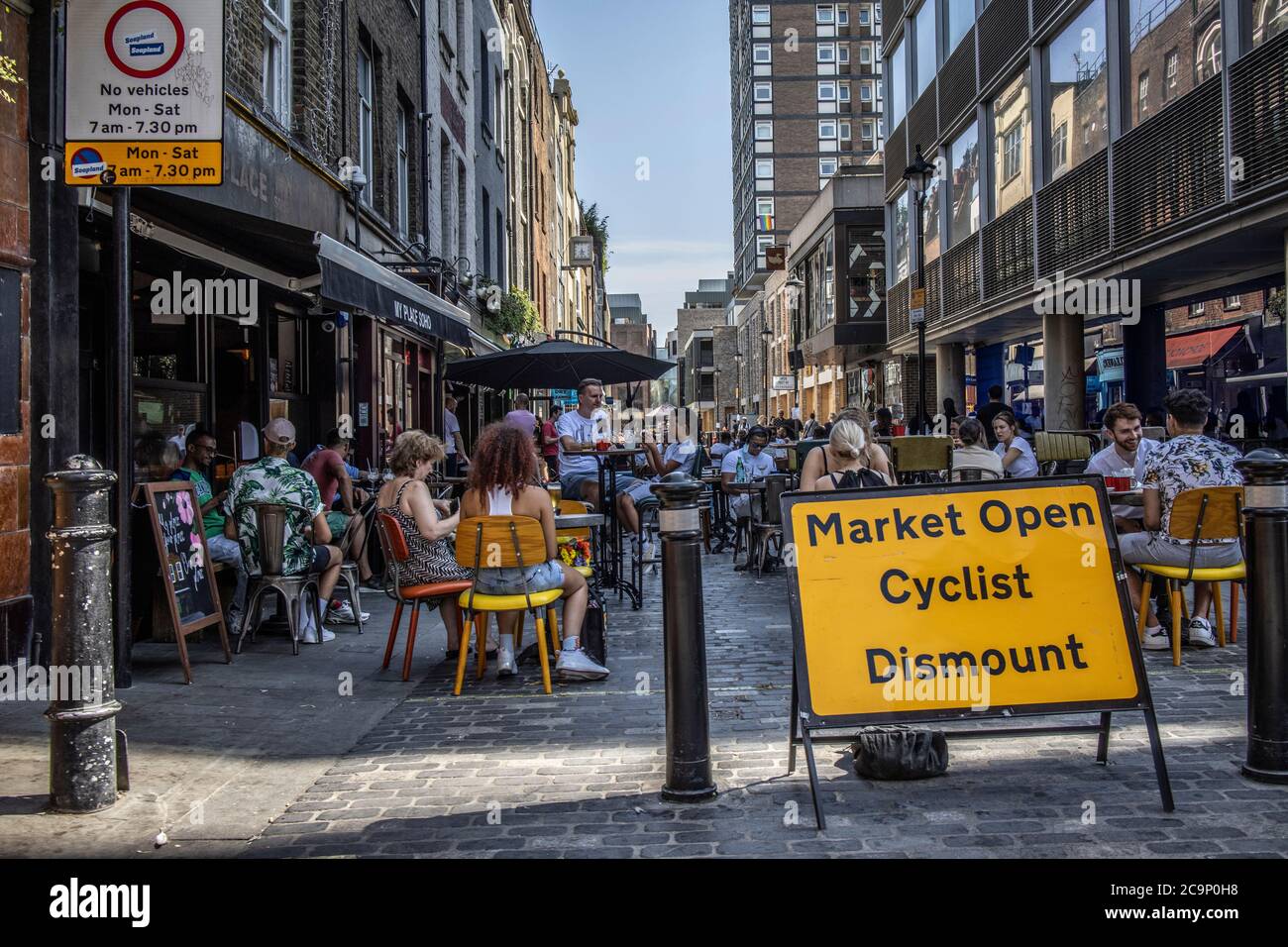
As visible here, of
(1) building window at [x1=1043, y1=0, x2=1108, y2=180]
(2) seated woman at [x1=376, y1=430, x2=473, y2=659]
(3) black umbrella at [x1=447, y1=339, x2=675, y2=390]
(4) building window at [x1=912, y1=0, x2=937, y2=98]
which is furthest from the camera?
(4) building window at [x1=912, y1=0, x2=937, y2=98]

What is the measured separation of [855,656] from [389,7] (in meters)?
14.4

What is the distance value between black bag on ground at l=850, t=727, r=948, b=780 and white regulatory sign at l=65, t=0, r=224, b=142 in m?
4.58

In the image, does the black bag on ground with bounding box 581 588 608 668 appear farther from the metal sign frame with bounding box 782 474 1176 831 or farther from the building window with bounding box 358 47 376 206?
the building window with bounding box 358 47 376 206

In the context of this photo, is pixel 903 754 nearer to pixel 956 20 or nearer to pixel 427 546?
pixel 427 546

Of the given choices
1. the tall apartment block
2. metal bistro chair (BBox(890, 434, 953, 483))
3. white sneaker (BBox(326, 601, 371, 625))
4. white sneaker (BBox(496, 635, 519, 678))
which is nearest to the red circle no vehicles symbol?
white sneaker (BBox(496, 635, 519, 678))

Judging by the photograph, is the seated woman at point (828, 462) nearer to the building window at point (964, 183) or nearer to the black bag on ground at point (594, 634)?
the black bag on ground at point (594, 634)

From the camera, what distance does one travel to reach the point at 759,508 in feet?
38.5

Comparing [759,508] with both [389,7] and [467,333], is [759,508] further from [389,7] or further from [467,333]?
[389,7]

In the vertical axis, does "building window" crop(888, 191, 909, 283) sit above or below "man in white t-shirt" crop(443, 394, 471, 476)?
above

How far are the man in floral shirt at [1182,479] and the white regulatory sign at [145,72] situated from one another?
5815mm

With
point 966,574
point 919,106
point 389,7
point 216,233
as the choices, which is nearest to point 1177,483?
point 966,574

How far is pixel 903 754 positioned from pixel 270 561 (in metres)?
4.68

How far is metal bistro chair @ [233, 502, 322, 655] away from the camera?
7289 millimetres

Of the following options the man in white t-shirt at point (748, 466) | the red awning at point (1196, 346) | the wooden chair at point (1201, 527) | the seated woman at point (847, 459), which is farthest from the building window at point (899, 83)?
the wooden chair at point (1201, 527)
